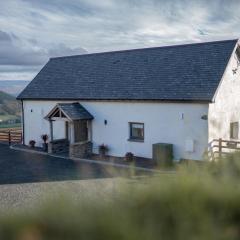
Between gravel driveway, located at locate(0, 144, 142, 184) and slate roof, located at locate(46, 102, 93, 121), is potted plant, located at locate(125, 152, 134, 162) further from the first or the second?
slate roof, located at locate(46, 102, 93, 121)

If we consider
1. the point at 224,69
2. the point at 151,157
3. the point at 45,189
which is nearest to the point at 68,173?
the point at 45,189

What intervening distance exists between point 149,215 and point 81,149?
1736 cm

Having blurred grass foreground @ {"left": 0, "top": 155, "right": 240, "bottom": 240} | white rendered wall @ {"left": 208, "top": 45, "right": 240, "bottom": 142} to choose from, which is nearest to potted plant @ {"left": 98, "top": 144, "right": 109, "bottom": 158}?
white rendered wall @ {"left": 208, "top": 45, "right": 240, "bottom": 142}

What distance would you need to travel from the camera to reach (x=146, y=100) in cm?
1933

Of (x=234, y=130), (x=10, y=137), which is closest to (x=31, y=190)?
(x=234, y=130)

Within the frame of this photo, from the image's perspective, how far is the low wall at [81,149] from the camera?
20766mm

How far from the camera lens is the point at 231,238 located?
3.57m

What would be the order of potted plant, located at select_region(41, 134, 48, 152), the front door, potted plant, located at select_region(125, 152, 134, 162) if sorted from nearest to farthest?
potted plant, located at select_region(125, 152, 134, 162) → the front door → potted plant, located at select_region(41, 134, 48, 152)

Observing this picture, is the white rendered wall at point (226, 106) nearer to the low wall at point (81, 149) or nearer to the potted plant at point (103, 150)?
the potted plant at point (103, 150)

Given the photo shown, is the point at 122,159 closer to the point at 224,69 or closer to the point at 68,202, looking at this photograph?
the point at 224,69

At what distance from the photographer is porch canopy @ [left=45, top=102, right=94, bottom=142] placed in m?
21.0

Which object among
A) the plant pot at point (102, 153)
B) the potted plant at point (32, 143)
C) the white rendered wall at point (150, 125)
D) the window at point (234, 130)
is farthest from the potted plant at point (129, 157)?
the potted plant at point (32, 143)

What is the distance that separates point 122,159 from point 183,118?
4024 millimetres

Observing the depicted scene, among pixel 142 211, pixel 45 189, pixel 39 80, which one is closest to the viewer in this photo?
pixel 142 211
